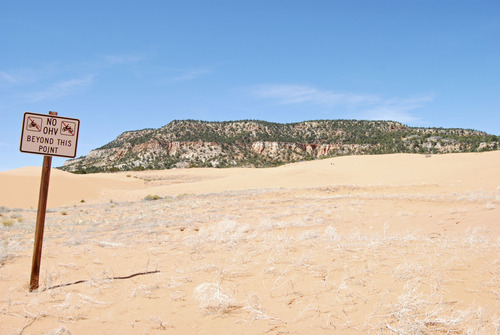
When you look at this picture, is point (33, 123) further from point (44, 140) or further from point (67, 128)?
point (67, 128)

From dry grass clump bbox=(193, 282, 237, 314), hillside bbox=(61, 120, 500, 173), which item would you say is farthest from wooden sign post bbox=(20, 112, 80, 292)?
hillside bbox=(61, 120, 500, 173)

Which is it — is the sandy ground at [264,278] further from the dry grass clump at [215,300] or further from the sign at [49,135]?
the sign at [49,135]

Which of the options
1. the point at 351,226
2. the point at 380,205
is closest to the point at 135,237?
the point at 351,226

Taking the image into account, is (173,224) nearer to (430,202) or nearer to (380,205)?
(380,205)

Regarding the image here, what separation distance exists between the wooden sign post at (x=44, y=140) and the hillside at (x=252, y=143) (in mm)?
68466

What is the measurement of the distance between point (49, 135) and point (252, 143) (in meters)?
88.8

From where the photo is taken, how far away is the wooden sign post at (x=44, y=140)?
4.96 m

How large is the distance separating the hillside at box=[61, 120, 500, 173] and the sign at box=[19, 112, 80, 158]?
225 feet

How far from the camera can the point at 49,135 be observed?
5.08m

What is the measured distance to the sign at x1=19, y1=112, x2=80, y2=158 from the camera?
4.95 metres

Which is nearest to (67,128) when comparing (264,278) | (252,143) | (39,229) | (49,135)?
(49,135)

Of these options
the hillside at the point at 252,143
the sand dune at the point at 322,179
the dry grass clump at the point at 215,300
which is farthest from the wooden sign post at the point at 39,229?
the hillside at the point at 252,143

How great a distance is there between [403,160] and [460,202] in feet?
82.1

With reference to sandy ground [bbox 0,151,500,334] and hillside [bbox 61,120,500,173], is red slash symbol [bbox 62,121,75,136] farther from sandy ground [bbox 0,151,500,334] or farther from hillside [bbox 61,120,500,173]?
hillside [bbox 61,120,500,173]
